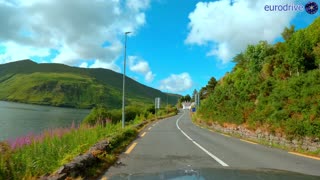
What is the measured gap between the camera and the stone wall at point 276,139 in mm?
14461

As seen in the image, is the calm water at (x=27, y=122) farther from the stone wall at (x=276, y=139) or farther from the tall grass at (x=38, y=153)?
the stone wall at (x=276, y=139)

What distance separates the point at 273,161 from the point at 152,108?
91.4m

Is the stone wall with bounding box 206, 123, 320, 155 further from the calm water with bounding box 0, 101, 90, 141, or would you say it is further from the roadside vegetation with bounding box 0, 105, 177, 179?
the calm water with bounding box 0, 101, 90, 141

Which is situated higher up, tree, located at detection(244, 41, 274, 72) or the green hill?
tree, located at detection(244, 41, 274, 72)

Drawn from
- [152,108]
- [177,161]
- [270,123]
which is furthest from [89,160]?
[152,108]

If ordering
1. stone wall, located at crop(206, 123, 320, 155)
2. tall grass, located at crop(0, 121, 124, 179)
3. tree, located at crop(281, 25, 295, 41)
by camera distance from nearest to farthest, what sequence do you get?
tall grass, located at crop(0, 121, 124, 179)
stone wall, located at crop(206, 123, 320, 155)
tree, located at crop(281, 25, 295, 41)

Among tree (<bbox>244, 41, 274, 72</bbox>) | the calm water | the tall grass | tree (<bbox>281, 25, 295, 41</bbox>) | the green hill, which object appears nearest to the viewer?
the tall grass

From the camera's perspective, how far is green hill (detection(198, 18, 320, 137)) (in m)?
15.3

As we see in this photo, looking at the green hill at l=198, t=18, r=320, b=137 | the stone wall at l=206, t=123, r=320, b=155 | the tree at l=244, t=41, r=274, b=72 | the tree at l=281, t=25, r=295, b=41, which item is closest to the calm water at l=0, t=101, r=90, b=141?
the stone wall at l=206, t=123, r=320, b=155

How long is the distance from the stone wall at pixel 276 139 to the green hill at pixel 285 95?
0.28 metres

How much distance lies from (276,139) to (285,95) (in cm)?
221

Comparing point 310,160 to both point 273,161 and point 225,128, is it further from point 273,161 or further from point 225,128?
point 225,128

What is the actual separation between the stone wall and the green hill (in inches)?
10.9

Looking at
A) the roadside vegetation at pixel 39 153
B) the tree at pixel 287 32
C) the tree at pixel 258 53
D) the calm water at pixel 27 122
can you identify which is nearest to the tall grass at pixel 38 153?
the roadside vegetation at pixel 39 153
